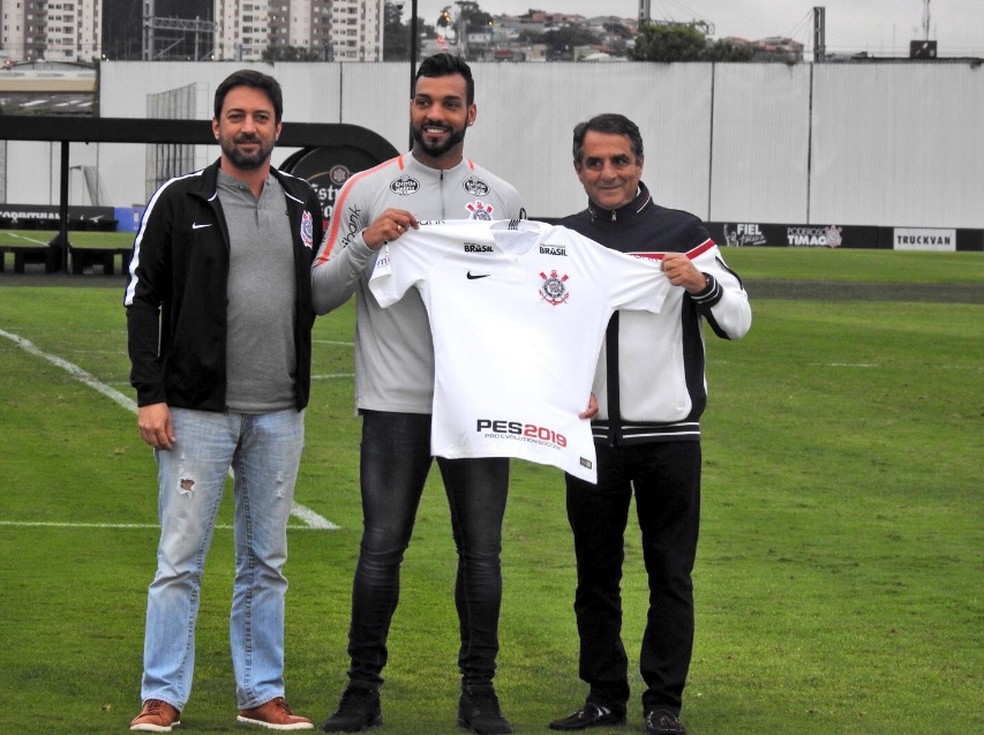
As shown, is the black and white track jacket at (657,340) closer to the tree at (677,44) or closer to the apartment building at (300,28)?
the apartment building at (300,28)

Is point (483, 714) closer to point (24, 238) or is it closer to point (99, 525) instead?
point (99, 525)

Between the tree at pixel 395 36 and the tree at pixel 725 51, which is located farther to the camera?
the tree at pixel 725 51

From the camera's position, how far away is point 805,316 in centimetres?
2902

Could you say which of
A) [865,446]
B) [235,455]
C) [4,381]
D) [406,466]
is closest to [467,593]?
[406,466]

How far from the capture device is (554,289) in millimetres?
5738

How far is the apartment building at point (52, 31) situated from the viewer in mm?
109125

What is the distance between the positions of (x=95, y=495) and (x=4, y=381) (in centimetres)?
678

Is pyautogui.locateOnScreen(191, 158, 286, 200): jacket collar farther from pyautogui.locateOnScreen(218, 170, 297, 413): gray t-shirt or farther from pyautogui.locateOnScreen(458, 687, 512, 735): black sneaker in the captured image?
pyautogui.locateOnScreen(458, 687, 512, 735): black sneaker

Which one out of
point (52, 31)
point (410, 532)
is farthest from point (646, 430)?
point (52, 31)

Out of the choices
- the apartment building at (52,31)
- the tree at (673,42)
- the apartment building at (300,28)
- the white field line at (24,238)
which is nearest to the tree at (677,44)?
the tree at (673,42)

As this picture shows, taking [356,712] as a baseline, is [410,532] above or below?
above

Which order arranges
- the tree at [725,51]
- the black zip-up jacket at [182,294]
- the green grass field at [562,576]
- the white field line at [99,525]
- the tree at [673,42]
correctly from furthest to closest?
1. the tree at [673,42]
2. the tree at [725,51]
3. the white field line at [99,525]
4. the green grass field at [562,576]
5. the black zip-up jacket at [182,294]

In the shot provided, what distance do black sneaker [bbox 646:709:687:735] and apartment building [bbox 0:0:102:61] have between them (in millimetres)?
106913

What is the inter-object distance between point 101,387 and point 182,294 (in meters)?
12.2
